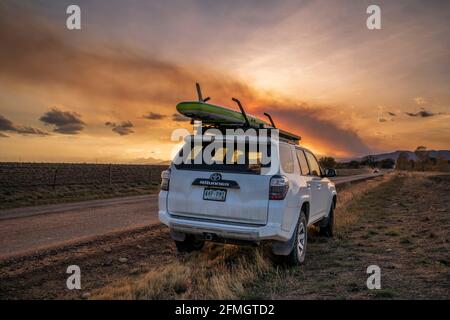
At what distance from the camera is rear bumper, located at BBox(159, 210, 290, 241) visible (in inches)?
204

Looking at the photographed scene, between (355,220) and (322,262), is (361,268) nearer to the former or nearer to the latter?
(322,262)

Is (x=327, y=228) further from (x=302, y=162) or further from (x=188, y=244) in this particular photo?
(x=188, y=244)

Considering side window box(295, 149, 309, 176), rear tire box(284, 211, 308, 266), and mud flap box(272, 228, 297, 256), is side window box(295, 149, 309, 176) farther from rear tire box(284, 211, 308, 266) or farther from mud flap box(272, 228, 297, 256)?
mud flap box(272, 228, 297, 256)

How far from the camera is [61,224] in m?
10.1

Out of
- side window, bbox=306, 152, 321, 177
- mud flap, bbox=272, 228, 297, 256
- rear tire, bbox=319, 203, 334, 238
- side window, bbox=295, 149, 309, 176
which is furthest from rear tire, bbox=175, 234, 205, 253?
rear tire, bbox=319, 203, 334, 238

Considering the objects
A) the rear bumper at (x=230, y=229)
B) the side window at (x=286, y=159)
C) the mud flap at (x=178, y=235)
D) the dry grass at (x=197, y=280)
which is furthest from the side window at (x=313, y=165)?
the mud flap at (x=178, y=235)

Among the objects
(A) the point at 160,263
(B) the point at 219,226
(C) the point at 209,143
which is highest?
(C) the point at 209,143

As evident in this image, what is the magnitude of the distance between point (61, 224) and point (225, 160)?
6556 millimetres

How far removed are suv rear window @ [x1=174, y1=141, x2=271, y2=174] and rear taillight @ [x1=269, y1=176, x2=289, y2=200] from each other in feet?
0.80

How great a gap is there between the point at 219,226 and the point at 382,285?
238cm

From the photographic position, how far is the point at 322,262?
256 inches

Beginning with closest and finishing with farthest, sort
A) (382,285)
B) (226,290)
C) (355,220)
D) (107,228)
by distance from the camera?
(226,290), (382,285), (107,228), (355,220)
